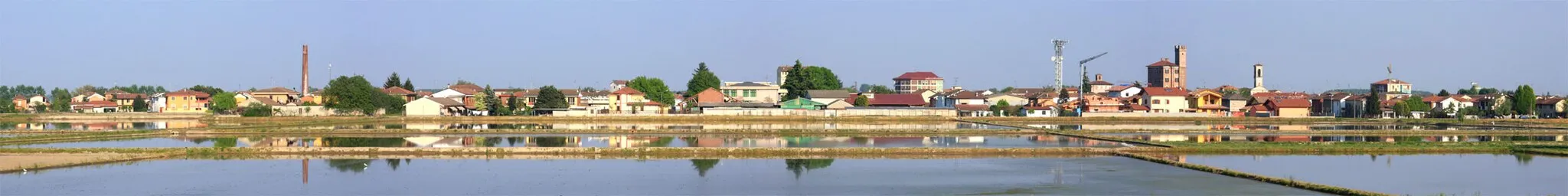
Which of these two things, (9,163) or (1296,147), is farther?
(1296,147)

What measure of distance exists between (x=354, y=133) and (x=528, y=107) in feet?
86.4

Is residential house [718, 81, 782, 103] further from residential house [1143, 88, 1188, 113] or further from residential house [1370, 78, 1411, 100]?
residential house [1370, 78, 1411, 100]

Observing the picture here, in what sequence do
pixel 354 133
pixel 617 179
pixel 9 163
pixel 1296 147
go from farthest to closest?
pixel 354 133, pixel 1296 147, pixel 9 163, pixel 617 179

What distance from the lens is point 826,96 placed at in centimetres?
6981

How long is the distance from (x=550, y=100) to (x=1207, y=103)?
3080 cm

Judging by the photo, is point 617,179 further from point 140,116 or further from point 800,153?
point 140,116

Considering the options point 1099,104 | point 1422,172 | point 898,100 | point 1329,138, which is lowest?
Result: point 1422,172

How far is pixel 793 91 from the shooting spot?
238 ft

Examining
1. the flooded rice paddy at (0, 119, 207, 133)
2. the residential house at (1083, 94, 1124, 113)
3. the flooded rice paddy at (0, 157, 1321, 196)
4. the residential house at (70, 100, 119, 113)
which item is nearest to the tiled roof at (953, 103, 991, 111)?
the residential house at (1083, 94, 1124, 113)

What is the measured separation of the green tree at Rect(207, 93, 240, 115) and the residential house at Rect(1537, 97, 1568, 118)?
61.7m

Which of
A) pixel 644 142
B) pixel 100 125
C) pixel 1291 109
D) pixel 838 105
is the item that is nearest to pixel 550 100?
pixel 838 105

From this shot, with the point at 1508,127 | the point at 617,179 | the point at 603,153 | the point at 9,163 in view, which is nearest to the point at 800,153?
the point at 603,153

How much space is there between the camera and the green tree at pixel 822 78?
78625mm

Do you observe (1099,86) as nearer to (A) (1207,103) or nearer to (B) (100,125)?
(A) (1207,103)
